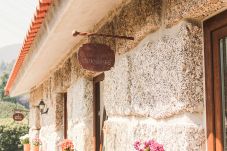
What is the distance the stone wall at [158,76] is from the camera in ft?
6.81

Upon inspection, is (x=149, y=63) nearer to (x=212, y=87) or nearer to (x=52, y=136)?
(x=212, y=87)

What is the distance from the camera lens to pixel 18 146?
1731 centimetres

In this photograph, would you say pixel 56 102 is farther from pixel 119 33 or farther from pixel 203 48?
pixel 203 48

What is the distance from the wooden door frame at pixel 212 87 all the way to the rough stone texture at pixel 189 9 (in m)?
0.06

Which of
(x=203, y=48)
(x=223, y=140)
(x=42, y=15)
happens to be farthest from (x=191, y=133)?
(x=42, y=15)

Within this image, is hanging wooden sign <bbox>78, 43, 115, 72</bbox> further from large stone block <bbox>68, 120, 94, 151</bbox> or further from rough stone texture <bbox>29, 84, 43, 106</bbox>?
rough stone texture <bbox>29, 84, 43, 106</bbox>

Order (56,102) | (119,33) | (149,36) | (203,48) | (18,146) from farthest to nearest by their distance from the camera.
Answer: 1. (18,146)
2. (56,102)
3. (119,33)
4. (149,36)
5. (203,48)

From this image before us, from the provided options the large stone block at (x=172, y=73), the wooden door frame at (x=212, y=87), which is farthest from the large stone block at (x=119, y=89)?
the wooden door frame at (x=212, y=87)

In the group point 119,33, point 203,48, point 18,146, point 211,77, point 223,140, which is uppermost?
point 119,33

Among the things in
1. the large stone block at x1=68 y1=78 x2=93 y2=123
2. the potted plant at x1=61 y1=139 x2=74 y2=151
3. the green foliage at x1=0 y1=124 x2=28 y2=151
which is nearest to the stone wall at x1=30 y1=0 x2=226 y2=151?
the large stone block at x1=68 y1=78 x2=93 y2=123

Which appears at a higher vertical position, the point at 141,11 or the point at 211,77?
the point at 141,11

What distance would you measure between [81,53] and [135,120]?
1.81 ft

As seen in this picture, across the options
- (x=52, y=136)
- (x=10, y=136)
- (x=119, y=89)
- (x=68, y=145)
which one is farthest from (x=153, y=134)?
(x=10, y=136)

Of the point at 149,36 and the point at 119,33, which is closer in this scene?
the point at 149,36
